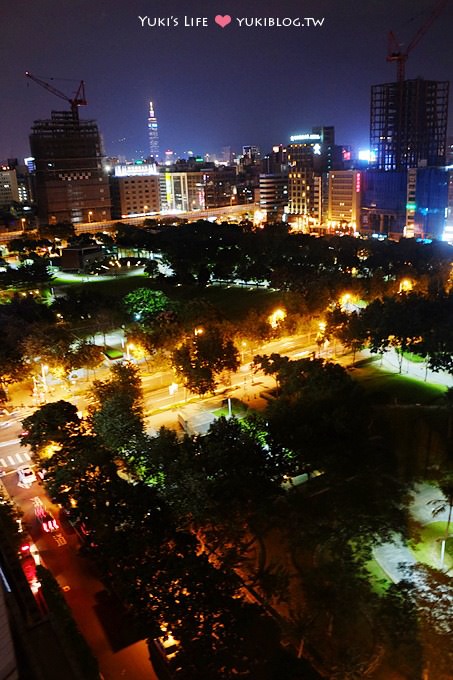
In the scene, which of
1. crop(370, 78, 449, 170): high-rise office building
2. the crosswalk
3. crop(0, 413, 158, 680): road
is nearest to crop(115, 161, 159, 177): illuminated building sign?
crop(370, 78, 449, 170): high-rise office building

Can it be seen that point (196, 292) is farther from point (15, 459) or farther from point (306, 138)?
point (306, 138)

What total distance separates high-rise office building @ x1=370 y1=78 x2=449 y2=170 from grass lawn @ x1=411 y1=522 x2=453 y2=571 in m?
50.8

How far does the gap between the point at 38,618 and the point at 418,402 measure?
12.8 metres

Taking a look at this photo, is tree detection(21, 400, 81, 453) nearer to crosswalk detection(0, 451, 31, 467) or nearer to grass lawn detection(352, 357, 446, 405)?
crosswalk detection(0, 451, 31, 467)

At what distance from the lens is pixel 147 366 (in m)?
18.6

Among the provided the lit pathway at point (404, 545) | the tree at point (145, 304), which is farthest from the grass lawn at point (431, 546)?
the tree at point (145, 304)

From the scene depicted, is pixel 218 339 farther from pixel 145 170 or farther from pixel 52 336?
pixel 145 170

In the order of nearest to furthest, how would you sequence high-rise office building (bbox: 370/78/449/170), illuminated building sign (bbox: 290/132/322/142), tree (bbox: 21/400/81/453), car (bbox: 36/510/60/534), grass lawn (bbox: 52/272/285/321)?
1. car (bbox: 36/510/60/534)
2. tree (bbox: 21/400/81/453)
3. grass lawn (bbox: 52/272/285/321)
4. high-rise office building (bbox: 370/78/449/170)
5. illuminated building sign (bbox: 290/132/322/142)

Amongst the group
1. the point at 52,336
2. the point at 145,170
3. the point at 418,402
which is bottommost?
the point at 418,402

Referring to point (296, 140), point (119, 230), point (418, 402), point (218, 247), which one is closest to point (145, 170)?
point (296, 140)

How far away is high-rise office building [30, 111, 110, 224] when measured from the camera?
62.2 m

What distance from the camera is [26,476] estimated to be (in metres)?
13.3

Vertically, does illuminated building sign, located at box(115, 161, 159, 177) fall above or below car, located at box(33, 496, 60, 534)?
above

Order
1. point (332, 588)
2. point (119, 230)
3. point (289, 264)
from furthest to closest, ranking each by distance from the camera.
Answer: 1. point (119, 230)
2. point (289, 264)
3. point (332, 588)
